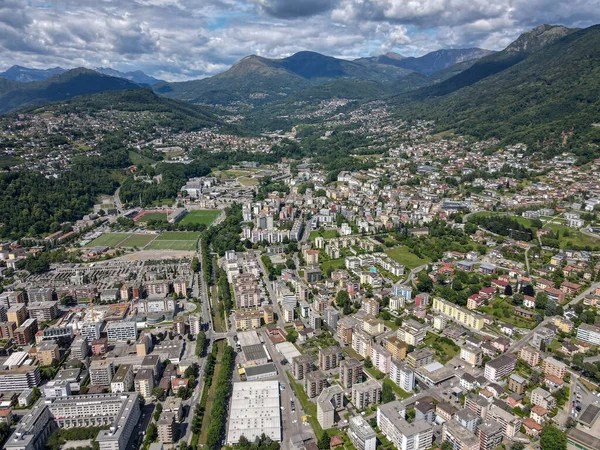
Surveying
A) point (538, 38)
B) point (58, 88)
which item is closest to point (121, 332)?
point (538, 38)

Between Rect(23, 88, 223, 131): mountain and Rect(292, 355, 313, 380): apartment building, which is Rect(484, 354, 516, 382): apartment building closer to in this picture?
Rect(292, 355, 313, 380): apartment building

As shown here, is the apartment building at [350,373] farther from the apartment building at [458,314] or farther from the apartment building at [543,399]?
the apartment building at [458,314]

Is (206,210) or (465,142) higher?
(465,142)

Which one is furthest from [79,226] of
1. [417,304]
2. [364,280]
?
[417,304]

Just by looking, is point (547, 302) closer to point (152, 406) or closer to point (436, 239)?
point (436, 239)

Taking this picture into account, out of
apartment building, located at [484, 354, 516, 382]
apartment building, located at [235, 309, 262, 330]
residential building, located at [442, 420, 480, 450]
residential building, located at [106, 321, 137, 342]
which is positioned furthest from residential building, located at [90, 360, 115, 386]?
apartment building, located at [484, 354, 516, 382]

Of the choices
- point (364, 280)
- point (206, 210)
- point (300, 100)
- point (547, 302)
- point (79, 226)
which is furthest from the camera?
point (300, 100)

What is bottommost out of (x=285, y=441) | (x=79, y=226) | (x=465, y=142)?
(x=285, y=441)

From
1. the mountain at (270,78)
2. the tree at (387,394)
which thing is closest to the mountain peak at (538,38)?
the mountain at (270,78)
